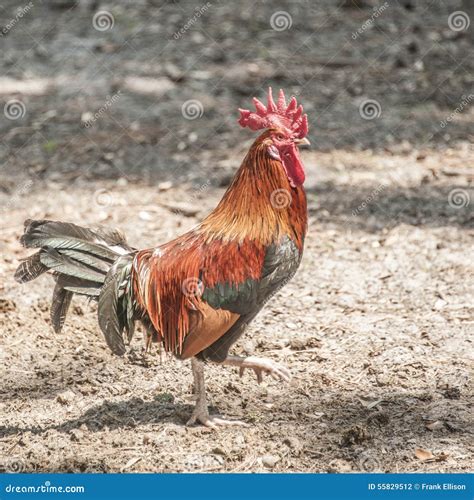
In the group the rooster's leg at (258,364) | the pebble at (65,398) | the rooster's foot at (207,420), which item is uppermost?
the rooster's leg at (258,364)

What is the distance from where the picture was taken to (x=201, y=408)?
17.7ft

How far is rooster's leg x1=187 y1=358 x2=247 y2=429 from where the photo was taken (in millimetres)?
5375

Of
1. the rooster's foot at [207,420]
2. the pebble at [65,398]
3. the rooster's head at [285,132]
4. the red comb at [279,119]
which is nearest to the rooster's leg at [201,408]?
the rooster's foot at [207,420]

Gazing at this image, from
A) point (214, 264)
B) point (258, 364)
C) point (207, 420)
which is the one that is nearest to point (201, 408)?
point (207, 420)

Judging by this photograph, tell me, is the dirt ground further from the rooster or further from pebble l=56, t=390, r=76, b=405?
the rooster

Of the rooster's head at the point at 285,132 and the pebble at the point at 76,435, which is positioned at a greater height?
the rooster's head at the point at 285,132

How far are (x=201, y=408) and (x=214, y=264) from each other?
37.0 inches

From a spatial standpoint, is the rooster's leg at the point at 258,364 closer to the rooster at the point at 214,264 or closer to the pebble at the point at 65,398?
the rooster at the point at 214,264

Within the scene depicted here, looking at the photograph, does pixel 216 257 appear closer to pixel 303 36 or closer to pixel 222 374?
pixel 222 374

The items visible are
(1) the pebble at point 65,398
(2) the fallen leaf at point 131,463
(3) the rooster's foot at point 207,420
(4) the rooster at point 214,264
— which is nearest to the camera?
(2) the fallen leaf at point 131,463

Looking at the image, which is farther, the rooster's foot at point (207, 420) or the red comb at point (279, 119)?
the rooster's foot at point (207, 420)

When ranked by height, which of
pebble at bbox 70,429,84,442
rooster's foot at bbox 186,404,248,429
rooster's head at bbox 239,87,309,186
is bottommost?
pebble at bbox 70,429,84,442

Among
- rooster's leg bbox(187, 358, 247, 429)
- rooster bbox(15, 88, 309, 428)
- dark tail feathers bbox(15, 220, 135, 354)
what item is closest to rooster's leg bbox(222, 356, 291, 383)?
rooster bbox(15, 88, 309, 428)

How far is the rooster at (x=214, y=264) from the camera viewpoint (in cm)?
513
